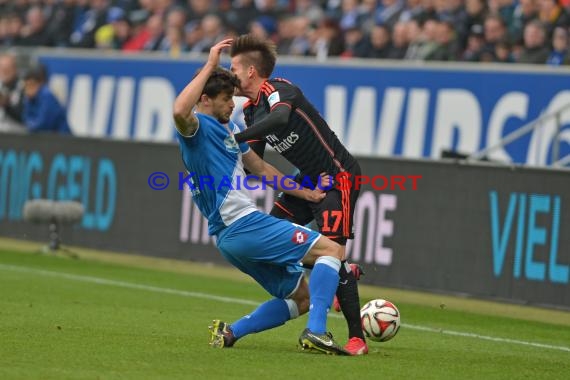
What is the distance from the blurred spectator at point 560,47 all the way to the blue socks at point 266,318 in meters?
8.39

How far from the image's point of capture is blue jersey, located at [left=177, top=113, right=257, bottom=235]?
8.32 m

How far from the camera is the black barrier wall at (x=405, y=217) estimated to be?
13.2 metres

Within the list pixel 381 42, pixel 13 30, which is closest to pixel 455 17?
pixel 381 42

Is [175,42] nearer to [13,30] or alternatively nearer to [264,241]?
[13,30]

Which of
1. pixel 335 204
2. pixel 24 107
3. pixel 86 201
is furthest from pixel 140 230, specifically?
pixel 335 204

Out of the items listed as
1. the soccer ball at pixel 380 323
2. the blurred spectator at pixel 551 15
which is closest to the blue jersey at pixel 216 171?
the soccer ball at pixel 380 323

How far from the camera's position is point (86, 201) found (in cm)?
1777

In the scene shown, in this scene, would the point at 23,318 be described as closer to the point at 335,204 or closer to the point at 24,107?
the point at 335,204

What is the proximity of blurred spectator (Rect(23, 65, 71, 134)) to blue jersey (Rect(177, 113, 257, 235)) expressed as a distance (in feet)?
36.1

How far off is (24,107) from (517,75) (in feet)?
25.9

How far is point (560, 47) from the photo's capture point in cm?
1608

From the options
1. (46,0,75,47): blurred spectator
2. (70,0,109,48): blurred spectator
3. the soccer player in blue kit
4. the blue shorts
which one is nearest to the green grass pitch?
the soccer player in blue kit

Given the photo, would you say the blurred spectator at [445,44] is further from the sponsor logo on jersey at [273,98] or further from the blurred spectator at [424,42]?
the sponsor logo on jersey at [273,98]

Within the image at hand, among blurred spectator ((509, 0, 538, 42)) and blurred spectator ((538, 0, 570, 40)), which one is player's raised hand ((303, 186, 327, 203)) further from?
blurred spectator ((509, 0, 538, 42))
